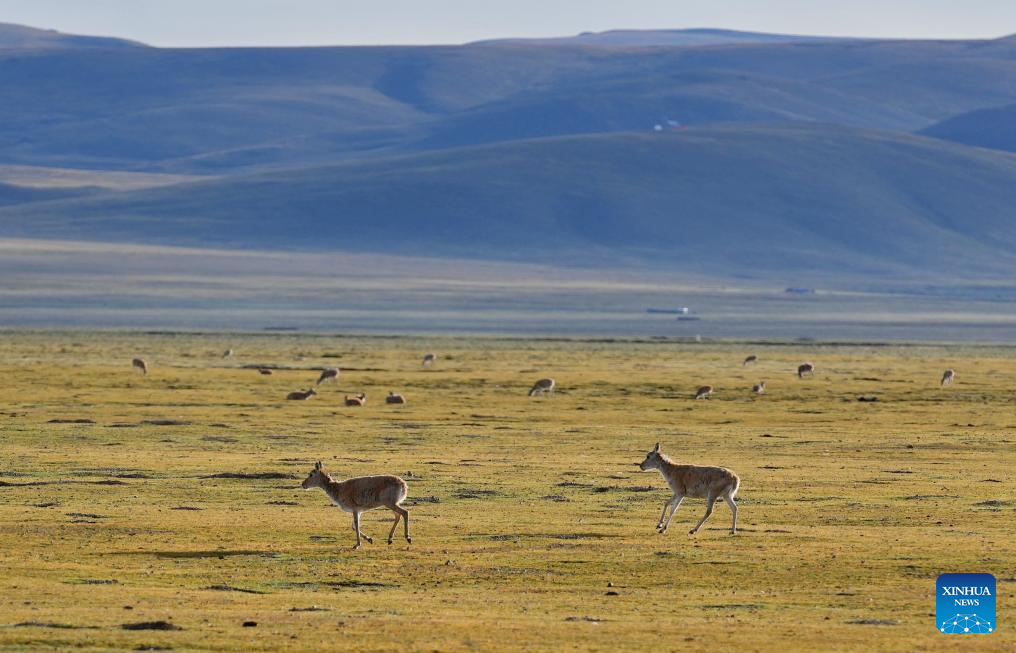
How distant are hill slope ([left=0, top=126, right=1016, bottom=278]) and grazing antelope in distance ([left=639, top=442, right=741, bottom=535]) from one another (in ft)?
476

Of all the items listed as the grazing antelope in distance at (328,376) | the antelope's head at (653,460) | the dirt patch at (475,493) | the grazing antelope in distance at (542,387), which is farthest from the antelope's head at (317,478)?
the grazing antelope in distance at (328,376)

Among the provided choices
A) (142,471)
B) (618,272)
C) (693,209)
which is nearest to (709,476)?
(142,471)

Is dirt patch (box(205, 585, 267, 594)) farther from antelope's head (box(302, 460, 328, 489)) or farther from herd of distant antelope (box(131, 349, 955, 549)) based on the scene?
antelope's head (box(302, 460, 328, 489))

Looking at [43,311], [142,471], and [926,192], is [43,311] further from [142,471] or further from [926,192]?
[926,192]

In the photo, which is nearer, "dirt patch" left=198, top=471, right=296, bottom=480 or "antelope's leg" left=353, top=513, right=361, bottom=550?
"antelope's leg" left=353, top=513, right=361, bottom=550

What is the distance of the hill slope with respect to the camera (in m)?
170

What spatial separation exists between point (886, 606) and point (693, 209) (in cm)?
17298

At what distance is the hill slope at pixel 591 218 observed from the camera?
170 metres

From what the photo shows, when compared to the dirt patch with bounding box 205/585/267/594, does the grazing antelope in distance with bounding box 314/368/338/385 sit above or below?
below

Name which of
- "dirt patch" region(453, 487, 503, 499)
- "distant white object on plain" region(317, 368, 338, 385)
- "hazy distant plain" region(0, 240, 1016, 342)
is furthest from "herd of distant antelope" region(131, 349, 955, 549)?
"hazy distant plain" region(0, 240, 1016, 342)

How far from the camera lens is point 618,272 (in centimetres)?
15812

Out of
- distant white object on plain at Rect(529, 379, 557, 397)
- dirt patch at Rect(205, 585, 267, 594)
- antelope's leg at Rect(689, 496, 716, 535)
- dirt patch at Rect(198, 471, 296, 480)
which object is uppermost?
dirt patch at Rect(205, 585, 267, 594)

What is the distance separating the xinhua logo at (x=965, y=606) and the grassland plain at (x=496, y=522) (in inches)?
6.3

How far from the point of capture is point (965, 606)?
47.4ft
